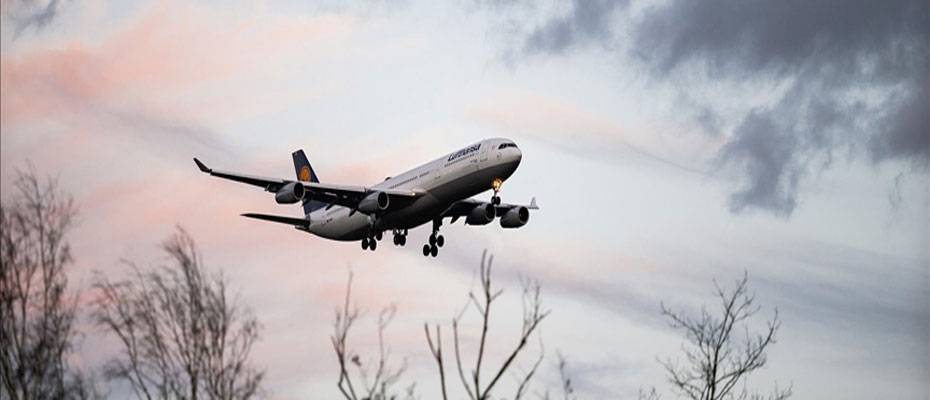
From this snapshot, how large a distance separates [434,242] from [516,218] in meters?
6.14

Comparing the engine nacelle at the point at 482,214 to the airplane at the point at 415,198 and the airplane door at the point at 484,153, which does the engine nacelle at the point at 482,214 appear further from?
the airplane door at the point at 484,153

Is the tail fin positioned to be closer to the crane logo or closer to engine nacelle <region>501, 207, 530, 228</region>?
the crane logo

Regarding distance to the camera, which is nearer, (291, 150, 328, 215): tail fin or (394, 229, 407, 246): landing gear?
(394, 229, 407, 246): landing gear

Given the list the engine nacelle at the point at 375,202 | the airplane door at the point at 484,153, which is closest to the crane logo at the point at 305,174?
the engine nacelle at the point at 375,202

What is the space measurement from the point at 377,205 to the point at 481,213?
841cm

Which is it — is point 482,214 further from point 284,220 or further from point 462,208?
point 284,220

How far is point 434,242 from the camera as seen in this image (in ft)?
319

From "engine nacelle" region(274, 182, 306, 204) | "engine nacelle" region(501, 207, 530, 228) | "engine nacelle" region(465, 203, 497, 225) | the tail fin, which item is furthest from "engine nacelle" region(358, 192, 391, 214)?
the tail fin

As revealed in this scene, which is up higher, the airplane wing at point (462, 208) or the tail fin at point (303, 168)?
the tail fin at point (303, 168)

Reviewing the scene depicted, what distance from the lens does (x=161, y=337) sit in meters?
39.2

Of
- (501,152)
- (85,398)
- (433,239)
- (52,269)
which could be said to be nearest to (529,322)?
(85,398)

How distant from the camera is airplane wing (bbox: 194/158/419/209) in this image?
88.8 m

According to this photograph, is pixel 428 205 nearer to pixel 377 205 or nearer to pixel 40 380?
pixel 377 205

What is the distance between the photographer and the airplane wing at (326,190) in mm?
88750
